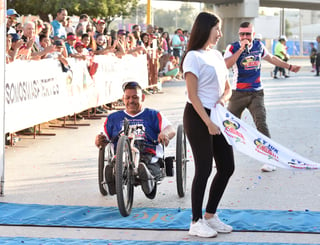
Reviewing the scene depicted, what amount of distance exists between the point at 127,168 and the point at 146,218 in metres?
0.50

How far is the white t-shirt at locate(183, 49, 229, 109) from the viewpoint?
6.43 metres

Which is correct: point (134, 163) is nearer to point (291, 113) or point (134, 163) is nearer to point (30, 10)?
point (291, 113)

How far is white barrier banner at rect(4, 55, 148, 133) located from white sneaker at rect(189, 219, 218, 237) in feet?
9.90

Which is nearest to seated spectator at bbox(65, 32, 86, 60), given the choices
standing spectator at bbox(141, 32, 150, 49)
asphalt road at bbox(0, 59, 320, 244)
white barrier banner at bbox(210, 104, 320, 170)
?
asphalt road at bbox(0, 59, 320, 244)

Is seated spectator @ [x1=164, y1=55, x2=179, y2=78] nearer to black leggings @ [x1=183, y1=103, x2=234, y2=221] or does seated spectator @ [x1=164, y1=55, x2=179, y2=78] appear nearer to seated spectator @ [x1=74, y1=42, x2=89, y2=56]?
seated spectator @ [x1=74, y1=42, x2=89, y2=56]

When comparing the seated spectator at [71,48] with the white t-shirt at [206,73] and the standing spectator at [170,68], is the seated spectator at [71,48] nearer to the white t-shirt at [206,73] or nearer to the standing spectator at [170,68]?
the white t-shirt at [206,73]

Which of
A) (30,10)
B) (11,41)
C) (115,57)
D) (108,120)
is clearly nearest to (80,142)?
(11,41)

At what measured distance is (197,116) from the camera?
653cm

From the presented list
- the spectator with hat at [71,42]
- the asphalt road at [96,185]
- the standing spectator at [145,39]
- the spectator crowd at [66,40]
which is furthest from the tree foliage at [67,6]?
the asphalt road at [96,185]

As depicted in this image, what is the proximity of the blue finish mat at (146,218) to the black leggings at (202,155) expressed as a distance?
0.40 m

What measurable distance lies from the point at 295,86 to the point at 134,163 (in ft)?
68.5

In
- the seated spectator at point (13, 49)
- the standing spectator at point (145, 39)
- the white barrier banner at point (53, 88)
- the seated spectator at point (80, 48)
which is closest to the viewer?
the white barrier banner at point (53, 88)

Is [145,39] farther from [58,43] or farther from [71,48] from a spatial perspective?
[58,43]

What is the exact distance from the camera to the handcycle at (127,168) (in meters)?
7.06
